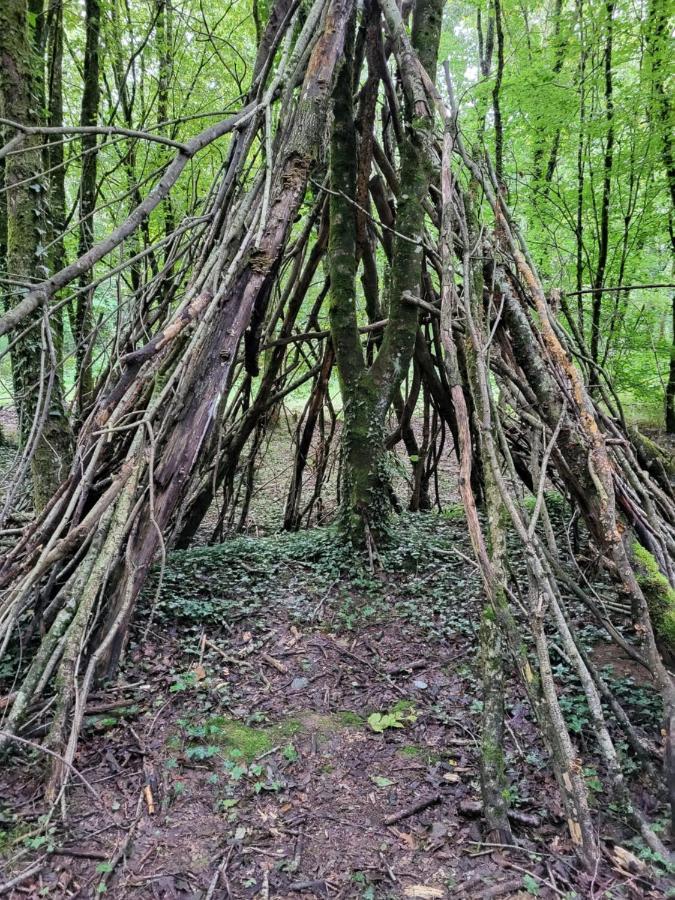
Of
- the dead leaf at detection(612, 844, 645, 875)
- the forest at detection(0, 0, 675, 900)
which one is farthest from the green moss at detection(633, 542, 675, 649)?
the dead leaf at detection(612, 844, 645, 875)

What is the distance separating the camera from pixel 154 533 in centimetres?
221

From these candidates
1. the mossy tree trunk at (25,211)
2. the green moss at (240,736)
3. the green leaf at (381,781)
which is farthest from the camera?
the mossy tree trunk at (25,211)

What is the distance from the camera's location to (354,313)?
322cm

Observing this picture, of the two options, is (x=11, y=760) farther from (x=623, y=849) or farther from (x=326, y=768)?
(x=623, y=849)

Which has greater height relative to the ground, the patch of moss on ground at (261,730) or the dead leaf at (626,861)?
the dead leaf at (626,861)

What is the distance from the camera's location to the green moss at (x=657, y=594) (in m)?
1.72

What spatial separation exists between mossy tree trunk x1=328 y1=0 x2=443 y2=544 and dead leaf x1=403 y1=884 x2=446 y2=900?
1871mm

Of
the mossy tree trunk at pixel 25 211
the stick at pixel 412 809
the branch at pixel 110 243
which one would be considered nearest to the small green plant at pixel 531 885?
the stick at pixel 412 809

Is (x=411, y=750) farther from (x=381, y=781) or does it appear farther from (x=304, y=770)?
(x=304, y=770)

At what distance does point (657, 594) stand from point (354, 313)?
2229mm

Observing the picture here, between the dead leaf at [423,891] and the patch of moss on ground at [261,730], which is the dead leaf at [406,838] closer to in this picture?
the dead leaf at [423,891]

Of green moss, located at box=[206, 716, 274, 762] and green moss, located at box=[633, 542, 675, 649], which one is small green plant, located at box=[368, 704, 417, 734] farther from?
green moss, located at box=[633, 542, 675, 649]

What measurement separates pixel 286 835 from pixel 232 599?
1.28 meters

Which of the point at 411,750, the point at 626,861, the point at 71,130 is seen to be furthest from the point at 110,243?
the point at 626,861
